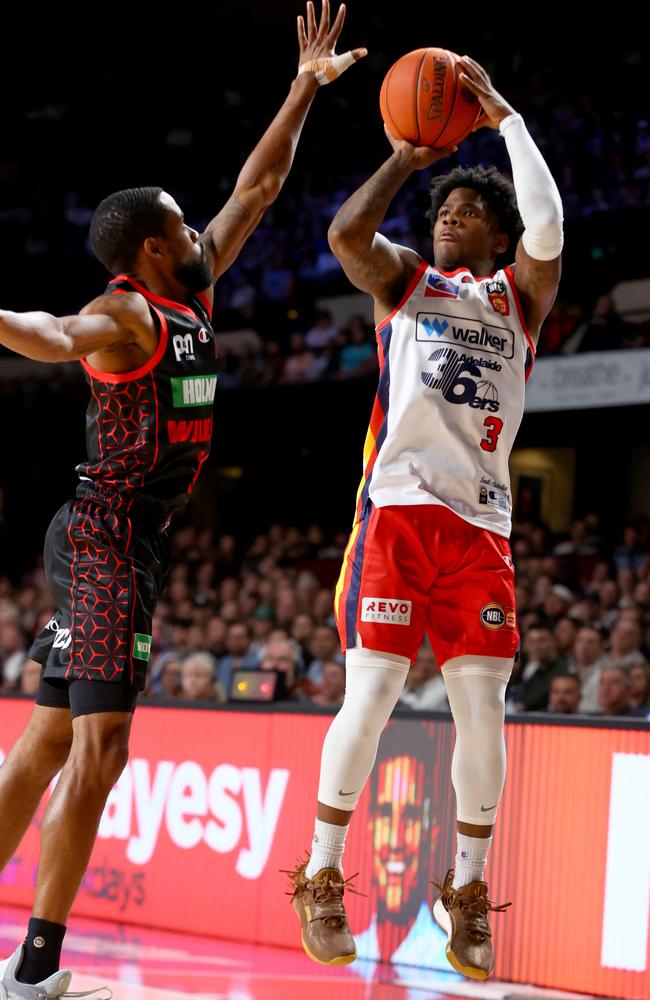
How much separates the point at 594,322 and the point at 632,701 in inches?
263

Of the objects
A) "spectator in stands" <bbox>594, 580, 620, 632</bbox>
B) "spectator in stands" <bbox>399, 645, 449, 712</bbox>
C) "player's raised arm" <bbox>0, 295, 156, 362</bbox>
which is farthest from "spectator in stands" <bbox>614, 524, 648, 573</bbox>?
"player's raised arm" <bbox>0, 295, 156, 362</bbox>

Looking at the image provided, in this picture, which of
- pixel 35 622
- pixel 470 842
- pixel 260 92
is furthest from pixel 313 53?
pixel 260 92

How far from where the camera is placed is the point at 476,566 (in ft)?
11.8

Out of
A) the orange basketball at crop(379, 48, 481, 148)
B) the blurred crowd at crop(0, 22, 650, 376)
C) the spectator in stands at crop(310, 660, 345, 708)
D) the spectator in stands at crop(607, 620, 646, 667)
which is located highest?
the blurred crowd at crop(0, 22, 650, 376)

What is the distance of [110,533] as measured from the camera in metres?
3.59

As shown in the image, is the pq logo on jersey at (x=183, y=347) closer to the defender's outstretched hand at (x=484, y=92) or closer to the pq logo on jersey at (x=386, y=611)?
the pq logo on jersey at (x=386, y=611)

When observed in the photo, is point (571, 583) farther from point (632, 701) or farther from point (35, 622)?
point (35, 622)

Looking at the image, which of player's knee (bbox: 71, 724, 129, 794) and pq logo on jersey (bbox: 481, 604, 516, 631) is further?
pq logo on jersey (bbox: 481, 604, 516, 631)

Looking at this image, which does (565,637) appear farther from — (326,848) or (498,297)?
(326,848)

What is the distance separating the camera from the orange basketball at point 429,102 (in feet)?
12.1

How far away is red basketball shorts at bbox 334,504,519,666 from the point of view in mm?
3531

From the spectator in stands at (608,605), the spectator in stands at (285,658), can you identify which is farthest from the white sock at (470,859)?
the spectator in stands at (608,605)

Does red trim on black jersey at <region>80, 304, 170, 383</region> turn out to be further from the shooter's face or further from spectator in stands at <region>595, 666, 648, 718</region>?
spectator in stands at <region>595, 666, 648, 718</region>

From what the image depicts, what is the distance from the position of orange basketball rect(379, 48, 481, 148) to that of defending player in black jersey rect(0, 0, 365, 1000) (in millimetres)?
773
